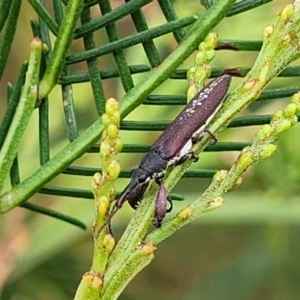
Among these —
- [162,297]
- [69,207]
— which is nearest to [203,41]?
[69,207]

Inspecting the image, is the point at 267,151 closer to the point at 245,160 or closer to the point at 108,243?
the point at 245,160

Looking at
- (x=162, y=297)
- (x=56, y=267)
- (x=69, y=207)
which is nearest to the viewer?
(x=69, y=207)

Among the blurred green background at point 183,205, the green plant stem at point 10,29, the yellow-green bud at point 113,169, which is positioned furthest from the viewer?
the blurred green background at point 183,205

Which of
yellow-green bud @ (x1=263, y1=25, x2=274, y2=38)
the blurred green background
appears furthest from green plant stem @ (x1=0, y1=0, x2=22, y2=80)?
the blurred green background

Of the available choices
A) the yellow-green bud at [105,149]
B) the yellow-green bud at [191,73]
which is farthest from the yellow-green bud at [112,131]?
the yellow-green bud at [191,73]

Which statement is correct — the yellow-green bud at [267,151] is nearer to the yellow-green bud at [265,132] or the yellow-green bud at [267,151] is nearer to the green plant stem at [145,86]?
the yellow-green bud at [265,132]

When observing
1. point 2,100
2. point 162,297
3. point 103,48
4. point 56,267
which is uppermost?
point 2,100

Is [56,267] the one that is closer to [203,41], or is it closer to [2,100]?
[2,100]
